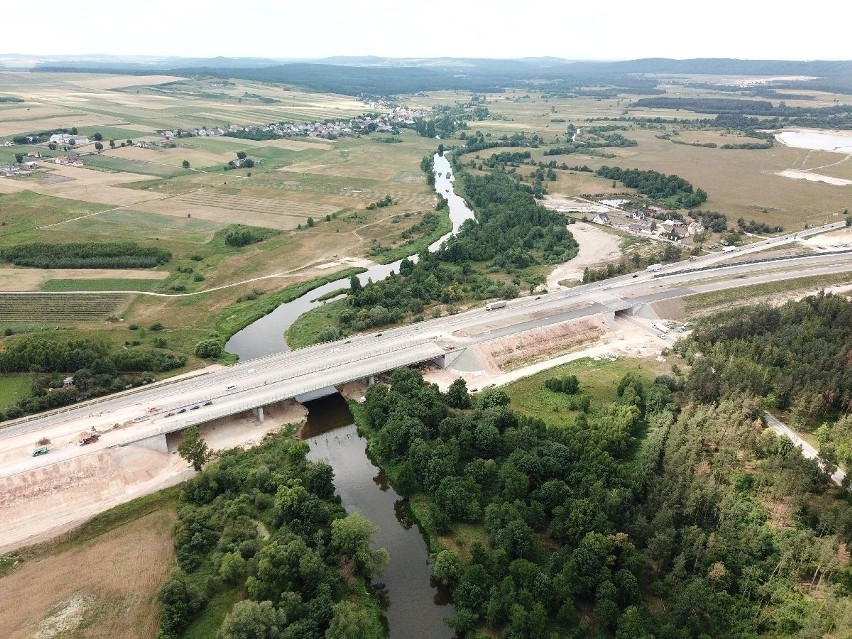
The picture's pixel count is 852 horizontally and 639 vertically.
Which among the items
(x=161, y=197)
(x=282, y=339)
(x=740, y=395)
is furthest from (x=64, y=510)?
(x=161, y=197)

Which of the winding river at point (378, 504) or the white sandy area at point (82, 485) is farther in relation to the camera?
the white sandy area at point (82, 485)

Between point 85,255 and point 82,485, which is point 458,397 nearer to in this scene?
point 82,485

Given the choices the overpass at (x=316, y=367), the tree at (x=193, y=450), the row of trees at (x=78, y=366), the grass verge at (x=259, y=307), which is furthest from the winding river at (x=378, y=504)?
the row of trees at (x=78, y=366)

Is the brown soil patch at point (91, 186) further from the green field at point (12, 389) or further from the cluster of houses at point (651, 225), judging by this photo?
the cluster of houses at point (651, 225)

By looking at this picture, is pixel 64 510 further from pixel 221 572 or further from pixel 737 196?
pixel 737 196

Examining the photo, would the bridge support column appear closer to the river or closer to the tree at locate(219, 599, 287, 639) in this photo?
the river

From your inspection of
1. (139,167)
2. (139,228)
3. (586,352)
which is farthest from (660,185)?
(139,167)
